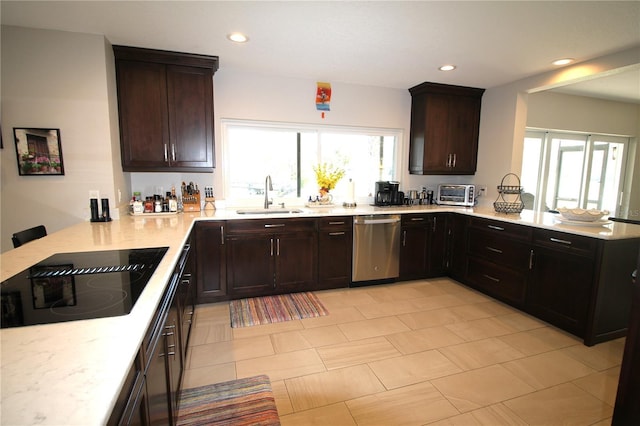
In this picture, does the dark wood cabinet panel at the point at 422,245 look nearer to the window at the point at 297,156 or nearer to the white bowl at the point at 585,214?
the window at the point at 297,156

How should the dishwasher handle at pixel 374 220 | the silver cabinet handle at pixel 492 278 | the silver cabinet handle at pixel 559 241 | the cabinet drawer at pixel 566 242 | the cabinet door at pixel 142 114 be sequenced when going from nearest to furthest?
1. the cabinet drawer at pixel 566 242
2. the silver cabinet handle at pixel 559 241
3. the cabinet door at pixel 142 114
4. the silver cabinet handle at pixel 492 278
5. the dishwasher handle at pixel 374 220

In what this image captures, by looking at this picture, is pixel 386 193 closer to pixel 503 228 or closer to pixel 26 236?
pixel 503 228

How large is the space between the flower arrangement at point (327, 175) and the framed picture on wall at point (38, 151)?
8.59ft

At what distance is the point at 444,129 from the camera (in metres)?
4.15

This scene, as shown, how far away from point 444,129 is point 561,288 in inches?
93.4

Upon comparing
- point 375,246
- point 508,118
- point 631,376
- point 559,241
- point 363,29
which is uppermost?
point 363,29

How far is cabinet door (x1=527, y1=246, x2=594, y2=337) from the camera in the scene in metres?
2.50

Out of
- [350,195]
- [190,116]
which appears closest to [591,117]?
[350,195]

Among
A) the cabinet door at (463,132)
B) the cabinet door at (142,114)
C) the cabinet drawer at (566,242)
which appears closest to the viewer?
the cabinet drawer at (566,242)

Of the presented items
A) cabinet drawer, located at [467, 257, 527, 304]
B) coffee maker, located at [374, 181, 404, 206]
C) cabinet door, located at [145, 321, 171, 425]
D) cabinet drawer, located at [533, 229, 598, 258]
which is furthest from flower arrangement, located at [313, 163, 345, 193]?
cabinet door, located at [145, 321, 171, 425]

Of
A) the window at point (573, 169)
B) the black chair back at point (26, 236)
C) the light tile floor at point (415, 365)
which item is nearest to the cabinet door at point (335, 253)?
the light tile floor at point (415, 365)

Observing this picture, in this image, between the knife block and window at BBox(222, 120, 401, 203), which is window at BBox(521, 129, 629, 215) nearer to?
window at BBox(222, 120, 401, 203)

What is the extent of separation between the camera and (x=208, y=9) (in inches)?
86.3

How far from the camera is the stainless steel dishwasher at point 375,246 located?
3568 millimetres
